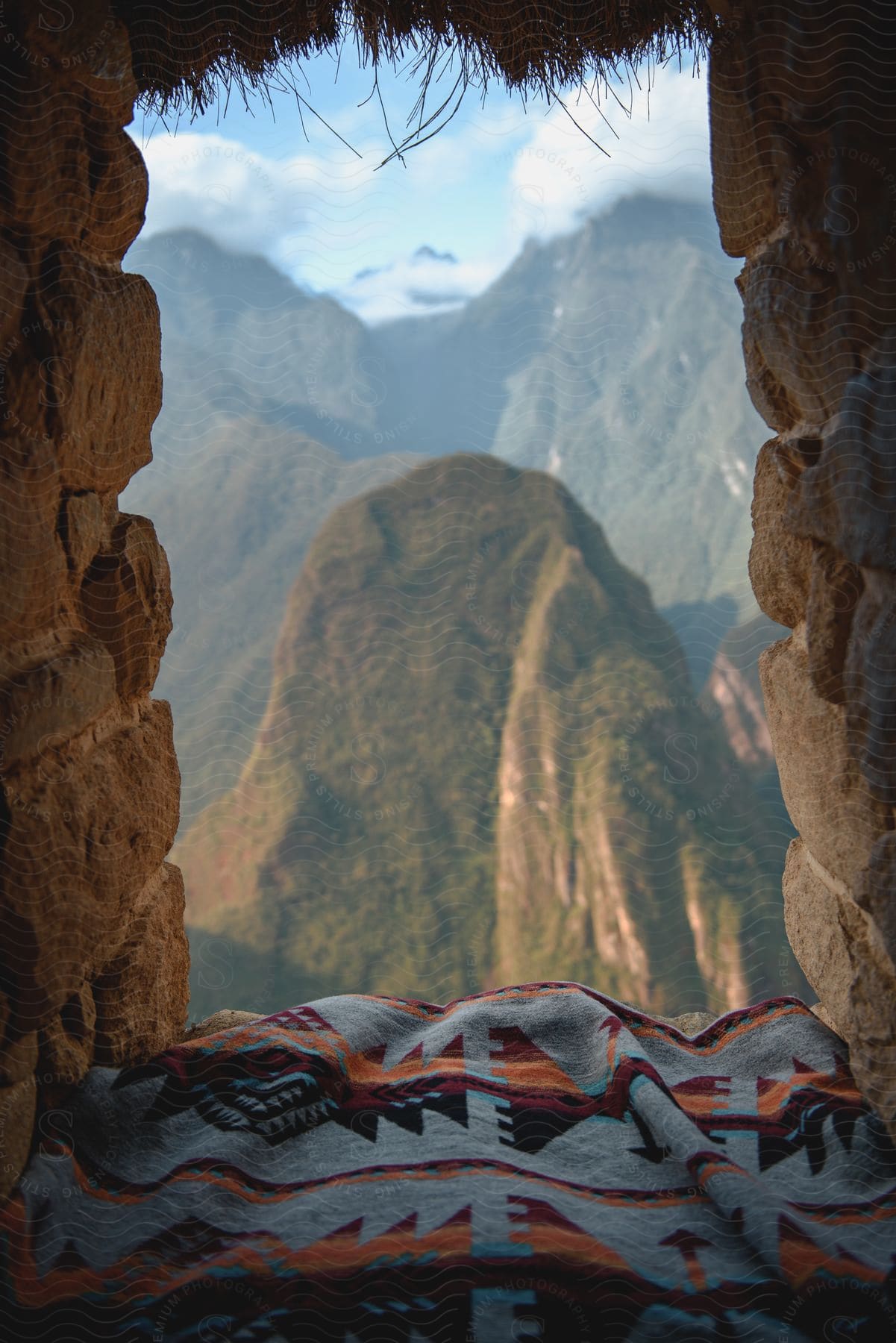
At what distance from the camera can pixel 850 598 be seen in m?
1.26

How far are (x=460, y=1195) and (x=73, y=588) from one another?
1.00m

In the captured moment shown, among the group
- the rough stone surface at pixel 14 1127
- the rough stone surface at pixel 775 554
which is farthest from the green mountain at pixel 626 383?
the rough stone surface at pixel 14 1127

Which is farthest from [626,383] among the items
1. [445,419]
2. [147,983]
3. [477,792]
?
[147,983]

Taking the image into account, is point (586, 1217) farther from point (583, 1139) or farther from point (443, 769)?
point (443, 769)

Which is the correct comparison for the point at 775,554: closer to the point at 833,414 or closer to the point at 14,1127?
the point at 833,414

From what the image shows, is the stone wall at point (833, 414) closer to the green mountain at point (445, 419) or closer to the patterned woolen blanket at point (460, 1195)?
the patterned woolen blanket at point (460, 1195)

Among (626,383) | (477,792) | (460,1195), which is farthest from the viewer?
(626,383)

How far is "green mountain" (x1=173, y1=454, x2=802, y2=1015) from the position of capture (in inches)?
347

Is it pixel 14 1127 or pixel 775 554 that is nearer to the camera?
pixel 14 1127

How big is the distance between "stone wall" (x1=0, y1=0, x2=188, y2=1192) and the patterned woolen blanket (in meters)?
0.14

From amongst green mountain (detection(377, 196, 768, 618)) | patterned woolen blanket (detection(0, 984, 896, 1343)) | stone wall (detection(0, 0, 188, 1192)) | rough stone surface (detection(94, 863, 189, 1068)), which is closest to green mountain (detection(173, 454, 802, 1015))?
green mountain (detection(377, 196, 768, 618))

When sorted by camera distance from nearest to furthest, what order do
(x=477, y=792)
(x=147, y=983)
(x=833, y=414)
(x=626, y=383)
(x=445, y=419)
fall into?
(x=833, y=414) → (x=147, y=983) → (x=445, y=419) → (x=477, y=792) → (x=626, y=383)

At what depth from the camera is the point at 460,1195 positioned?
106 cm

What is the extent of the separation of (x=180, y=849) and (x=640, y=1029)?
9.38 m
